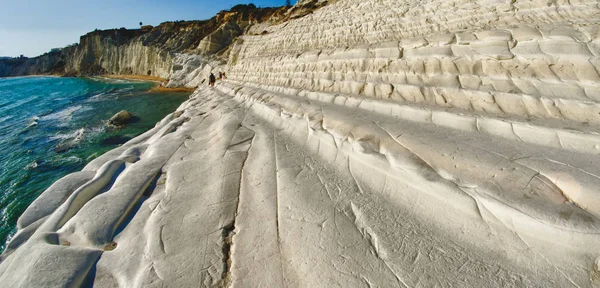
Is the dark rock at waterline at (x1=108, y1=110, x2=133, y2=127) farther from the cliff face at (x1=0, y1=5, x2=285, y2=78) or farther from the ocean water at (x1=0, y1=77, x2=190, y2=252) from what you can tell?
the cliff face at (x1=0, y1=5, x2=285, y2=78)

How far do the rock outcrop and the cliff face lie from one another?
60.8 feet

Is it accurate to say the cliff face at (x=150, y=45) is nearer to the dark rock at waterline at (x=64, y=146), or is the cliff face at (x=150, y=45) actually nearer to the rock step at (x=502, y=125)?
the dark rock at waterline at (x=64, y=146)

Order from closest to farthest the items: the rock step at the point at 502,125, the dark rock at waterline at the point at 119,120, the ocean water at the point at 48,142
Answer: the rock step at the point at 502,125, the ocean water at the point at 48,142, the dark rock at waterline at the point at 119,120

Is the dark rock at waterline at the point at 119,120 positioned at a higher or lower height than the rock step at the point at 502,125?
lower

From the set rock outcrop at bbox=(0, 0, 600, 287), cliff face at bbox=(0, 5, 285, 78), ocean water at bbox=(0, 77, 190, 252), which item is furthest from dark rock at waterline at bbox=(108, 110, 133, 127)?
cliff face at bbox=(0, 5, 285, 78)

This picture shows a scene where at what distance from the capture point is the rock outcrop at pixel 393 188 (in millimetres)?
1530

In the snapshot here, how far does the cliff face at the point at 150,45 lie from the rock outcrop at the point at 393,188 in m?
18.5

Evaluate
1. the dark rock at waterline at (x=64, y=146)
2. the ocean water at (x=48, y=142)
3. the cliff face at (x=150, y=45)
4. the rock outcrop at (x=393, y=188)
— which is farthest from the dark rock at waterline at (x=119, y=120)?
the cliff face at (x=150, y=45)

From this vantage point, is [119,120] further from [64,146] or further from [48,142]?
[64,146]

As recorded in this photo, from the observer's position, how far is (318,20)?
364 inches

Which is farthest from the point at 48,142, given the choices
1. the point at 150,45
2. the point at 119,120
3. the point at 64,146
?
the point at 150,45

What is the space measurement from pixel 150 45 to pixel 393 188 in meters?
36.7

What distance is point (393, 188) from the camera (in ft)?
7.10

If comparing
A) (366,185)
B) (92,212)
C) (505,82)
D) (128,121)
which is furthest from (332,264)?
(128,121)
